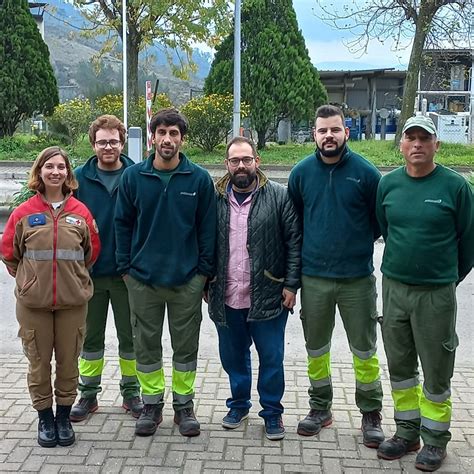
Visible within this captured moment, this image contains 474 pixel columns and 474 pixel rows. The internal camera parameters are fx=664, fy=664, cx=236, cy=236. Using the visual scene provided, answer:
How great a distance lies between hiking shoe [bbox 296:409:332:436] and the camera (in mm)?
4375

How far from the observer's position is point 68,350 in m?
4.14

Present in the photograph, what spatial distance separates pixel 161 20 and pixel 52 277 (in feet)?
65.4

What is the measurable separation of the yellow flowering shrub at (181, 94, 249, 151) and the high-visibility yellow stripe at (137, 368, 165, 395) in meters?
15.9

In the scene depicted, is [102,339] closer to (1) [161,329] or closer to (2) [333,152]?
(1) [161,329]

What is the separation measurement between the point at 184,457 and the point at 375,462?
3.80ft

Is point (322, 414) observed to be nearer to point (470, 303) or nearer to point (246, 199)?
point (246, 199)

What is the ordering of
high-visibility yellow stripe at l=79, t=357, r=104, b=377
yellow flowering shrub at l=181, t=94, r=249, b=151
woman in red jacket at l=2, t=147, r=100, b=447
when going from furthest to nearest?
yellow flowering shrub at l=181, t=94, r=249, b=151, high-visibility yellow stripe at l=79, t=357, r=104, b=377, woman in red jacket at l=2, t=147, r=100, b=447

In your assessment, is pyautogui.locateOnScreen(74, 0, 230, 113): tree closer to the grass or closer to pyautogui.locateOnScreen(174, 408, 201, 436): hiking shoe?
the grass

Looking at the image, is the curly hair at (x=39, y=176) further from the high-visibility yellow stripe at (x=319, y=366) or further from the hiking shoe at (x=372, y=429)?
the hiking shoe at (x=372, y=429)

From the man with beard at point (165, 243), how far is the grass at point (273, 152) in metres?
14.5

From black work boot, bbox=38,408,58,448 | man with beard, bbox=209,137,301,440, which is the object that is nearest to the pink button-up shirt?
man with beard, bbox=209,137,301,440

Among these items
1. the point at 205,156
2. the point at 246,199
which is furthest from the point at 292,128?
the point at 246,199

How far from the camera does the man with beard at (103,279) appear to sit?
175 inches

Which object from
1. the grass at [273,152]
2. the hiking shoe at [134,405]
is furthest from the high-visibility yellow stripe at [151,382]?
the grass at [273,152]
